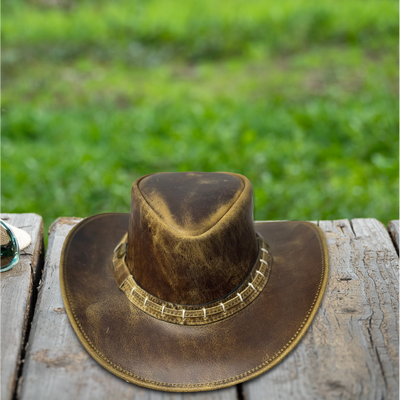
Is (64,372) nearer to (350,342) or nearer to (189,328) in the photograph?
(189,328)

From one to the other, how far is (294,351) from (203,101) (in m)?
4.19

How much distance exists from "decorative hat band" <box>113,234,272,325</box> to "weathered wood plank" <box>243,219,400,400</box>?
0.76 ft

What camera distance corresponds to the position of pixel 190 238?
1.39 m

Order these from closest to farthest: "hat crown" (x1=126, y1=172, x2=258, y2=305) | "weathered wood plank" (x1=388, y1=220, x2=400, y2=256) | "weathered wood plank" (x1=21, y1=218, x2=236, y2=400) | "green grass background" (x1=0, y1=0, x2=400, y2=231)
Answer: "weathered wood plank" (x1=21, y1=218, x2=236, y2=400) → "hat crown" (x1=126, y1=172, x2=258, y2=305) → "weathered wood plank" (x1=388, y1=220, x2=400, y2=256) → "green grass background" (x1=0, y1=0, x2=400, y2=231)

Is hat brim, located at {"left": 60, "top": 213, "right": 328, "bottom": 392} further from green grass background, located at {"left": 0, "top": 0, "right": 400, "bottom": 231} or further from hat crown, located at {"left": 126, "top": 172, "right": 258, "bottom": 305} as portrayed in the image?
green grass background, located at {"left": 0, "top": 0, "right": 400, "bottom": 231}

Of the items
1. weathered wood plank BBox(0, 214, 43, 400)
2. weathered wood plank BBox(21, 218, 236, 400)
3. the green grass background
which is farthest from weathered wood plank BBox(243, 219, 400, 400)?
the green grass background

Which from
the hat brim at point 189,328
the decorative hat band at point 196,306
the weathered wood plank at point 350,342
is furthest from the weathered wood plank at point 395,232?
the decorative hat band at point 196,306

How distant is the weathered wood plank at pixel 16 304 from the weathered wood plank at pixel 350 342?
0.72 meters

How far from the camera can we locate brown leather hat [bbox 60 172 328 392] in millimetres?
1351

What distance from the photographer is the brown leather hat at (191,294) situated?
4.43 feet

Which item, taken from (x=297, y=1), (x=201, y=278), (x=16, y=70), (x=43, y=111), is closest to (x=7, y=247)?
(x=201, y=278)

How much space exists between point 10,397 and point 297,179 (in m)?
2.88

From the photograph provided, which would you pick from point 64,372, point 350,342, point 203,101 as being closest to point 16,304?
point 64,372

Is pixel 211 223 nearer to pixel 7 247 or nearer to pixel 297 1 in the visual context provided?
pixel 7 247
